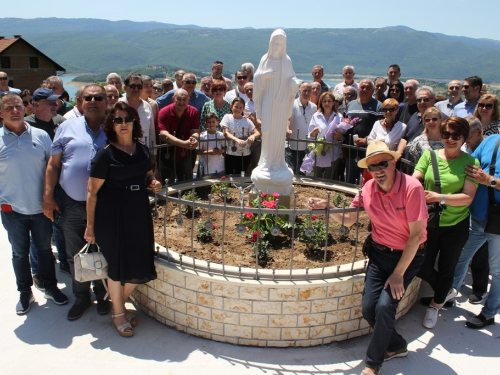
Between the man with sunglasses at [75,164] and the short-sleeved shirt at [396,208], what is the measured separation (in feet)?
8.49

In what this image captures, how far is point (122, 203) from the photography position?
3561 millimetres

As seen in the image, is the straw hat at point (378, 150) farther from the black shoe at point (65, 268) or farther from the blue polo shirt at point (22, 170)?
the black shoe at point (65, 268)

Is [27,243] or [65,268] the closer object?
[27,243]

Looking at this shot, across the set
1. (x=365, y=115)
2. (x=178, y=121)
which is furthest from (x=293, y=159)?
(x=178, y=121)

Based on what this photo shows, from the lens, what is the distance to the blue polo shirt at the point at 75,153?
3795mm

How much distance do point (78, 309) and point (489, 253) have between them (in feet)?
14.0

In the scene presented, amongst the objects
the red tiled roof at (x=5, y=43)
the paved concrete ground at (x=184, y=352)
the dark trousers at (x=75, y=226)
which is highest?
the red tiled roof at (x=5, y=43)

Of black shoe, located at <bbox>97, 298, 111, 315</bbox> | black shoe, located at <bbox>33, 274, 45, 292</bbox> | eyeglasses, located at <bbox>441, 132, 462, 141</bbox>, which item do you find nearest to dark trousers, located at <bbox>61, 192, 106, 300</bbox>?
black shoe, located at <bbox>97, 298, 111, 315</bbox>

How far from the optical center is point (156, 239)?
4.77 m

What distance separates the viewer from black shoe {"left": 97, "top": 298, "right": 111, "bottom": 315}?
423 centimetres

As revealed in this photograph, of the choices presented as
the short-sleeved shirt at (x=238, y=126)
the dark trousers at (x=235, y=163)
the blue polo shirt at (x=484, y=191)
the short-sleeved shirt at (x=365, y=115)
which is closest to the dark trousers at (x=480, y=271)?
the blue polo shirt at (x=484, y=191)

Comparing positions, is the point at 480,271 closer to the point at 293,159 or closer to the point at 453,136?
the point at 453,136

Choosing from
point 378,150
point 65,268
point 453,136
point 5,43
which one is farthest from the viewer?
point 5,43

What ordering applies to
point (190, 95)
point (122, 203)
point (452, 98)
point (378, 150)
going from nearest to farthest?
point (378, 150)
point (122, 203)
point (452, 98)
point (190, 95)
